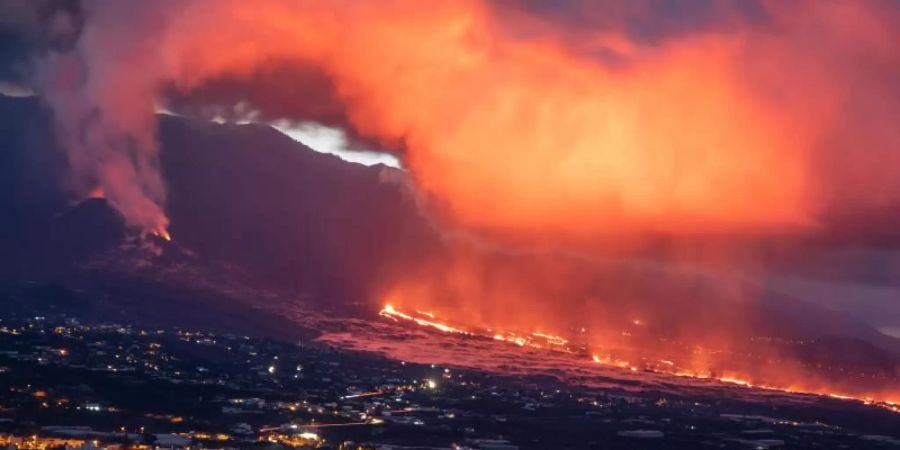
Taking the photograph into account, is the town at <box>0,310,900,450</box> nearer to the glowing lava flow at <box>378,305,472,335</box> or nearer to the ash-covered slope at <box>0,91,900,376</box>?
the ash-covered slope at <box>0,91,900,376</box>

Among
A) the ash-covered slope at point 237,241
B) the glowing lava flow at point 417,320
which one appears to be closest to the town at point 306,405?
the ash-covered slope at point 237,241

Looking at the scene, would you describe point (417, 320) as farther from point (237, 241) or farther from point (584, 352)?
point (237, 241)

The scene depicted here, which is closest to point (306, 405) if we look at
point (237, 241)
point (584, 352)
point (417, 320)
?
point (417, 320)

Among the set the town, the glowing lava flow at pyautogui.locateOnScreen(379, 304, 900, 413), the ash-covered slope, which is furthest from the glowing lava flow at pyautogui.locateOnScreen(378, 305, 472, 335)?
the town

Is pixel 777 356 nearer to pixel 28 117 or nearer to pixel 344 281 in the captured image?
pixel 344 281

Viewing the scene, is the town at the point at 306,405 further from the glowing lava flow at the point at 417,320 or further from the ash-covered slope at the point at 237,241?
the glowing lava flow at the point at 417,320

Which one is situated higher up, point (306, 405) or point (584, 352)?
point (584, 352)

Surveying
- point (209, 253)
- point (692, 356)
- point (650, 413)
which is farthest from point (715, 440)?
point (209, 253)

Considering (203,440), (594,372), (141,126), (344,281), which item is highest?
(141,126)
